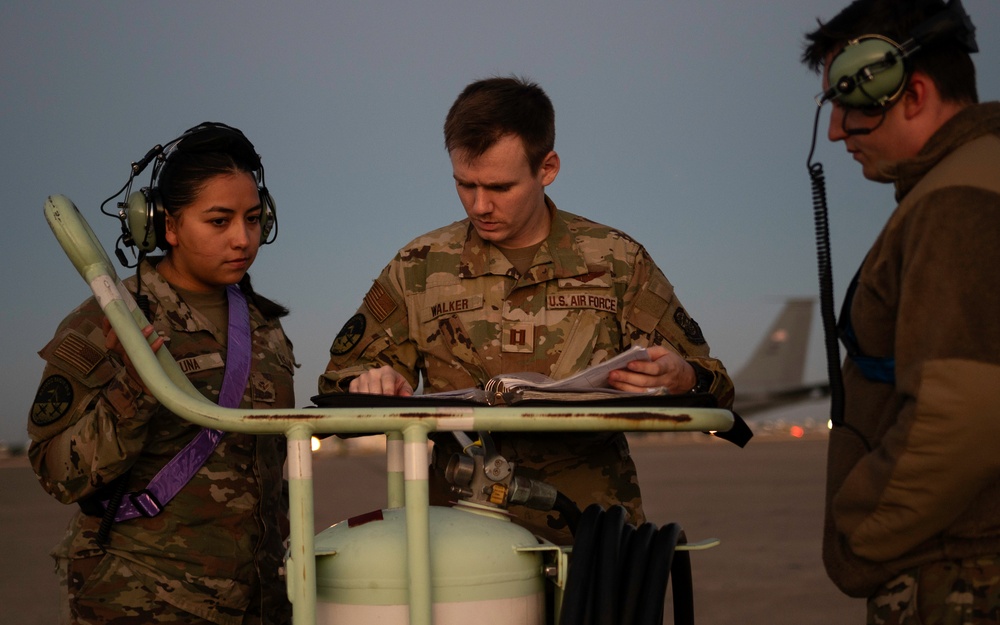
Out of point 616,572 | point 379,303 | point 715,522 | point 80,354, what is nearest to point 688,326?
point 379,303

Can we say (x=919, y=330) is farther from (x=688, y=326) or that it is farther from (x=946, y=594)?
(x=688, y=326)

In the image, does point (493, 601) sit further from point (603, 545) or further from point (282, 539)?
point (282, 539)

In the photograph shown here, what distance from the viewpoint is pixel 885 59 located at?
2.31m

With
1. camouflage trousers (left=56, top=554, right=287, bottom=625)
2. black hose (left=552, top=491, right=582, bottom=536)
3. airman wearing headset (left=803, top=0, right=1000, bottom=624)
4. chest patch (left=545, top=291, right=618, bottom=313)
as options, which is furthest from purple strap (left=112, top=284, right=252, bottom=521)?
airman wearing headset (left=803, top=0, right=1000, bottom=624)

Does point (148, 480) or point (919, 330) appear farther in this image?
point (148, 480)

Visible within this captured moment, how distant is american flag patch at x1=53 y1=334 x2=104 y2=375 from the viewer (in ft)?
Result: 10.5

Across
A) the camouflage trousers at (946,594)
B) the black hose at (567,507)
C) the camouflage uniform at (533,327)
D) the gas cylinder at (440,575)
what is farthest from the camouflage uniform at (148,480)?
the camouflage trousers at (946,594)

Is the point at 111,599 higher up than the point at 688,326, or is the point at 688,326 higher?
the point at 688,326

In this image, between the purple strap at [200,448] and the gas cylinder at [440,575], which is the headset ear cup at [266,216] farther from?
the gas cylinder at [440,575]

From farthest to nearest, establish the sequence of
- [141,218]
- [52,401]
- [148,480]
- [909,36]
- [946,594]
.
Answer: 1. [141,218]
2. [148,480]
3. [52,401]
4. [909,36]
5. [946,594]

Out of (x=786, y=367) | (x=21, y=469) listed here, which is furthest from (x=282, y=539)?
(x=786, y=367)

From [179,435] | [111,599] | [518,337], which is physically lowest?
[111,599]

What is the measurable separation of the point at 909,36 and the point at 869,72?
139 mm

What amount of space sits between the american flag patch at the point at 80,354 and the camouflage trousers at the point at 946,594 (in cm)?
216
